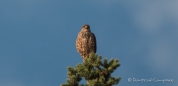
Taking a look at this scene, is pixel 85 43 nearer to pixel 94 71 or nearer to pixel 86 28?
pixel 86 28

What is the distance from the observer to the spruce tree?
1205 centimetres

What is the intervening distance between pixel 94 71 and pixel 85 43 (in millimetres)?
2213

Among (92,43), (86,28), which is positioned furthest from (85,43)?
(86,28)

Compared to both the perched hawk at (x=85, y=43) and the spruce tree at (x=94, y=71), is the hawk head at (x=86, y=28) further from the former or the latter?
the spruce tree at (x=94, y=71)

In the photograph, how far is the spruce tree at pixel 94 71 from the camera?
12.1 meters

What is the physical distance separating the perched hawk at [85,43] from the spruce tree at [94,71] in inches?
78.3

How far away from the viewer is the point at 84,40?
14.3m

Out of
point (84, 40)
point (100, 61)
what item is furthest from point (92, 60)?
point (84, 40)

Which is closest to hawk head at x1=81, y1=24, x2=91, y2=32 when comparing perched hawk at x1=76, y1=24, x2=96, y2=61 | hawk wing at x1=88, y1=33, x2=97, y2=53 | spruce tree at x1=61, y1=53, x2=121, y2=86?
perched hawk at x1=76, y1=24, x2=96, y2=61

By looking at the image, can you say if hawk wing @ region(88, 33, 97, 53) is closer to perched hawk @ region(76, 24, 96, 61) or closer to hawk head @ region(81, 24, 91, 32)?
perched hawk @ region(76, 24, 96, 61)

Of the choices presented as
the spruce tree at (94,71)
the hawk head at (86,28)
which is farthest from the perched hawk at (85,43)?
the spruce tree at (94,71)

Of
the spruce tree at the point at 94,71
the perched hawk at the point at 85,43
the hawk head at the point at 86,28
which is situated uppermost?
the hawk head at the point at 86,28

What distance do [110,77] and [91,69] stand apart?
0.52 m

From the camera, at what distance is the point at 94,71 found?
12.1 meters
